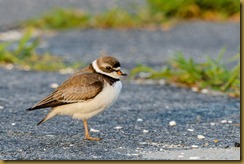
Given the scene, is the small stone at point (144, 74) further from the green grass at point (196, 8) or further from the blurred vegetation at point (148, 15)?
the green grass at point (196, 8)

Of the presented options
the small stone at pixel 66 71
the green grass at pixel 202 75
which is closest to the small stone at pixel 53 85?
the small stone at pixel 66 71

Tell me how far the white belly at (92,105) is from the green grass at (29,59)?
3936 millimetres

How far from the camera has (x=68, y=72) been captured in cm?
1167

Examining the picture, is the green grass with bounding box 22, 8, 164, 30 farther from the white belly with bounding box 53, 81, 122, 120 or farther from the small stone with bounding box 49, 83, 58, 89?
the white belly with bounding box 53, 81, 122, 120

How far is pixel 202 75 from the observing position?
10.9m

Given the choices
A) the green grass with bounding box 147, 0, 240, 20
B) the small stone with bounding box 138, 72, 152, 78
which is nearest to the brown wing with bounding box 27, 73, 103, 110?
the small stone with bounding box 138, 72, 152, 78

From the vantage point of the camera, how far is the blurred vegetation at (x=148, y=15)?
15305mm

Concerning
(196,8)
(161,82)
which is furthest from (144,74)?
(196,8)

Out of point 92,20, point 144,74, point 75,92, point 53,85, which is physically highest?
point 92,20

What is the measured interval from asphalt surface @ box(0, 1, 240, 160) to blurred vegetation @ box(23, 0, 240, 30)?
1.59 meters

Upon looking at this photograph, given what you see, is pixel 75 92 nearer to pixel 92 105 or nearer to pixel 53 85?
pixel 92 105

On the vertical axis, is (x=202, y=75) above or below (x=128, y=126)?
above

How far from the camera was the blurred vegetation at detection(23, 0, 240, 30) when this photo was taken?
15305mm

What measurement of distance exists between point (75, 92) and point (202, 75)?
353 cm
